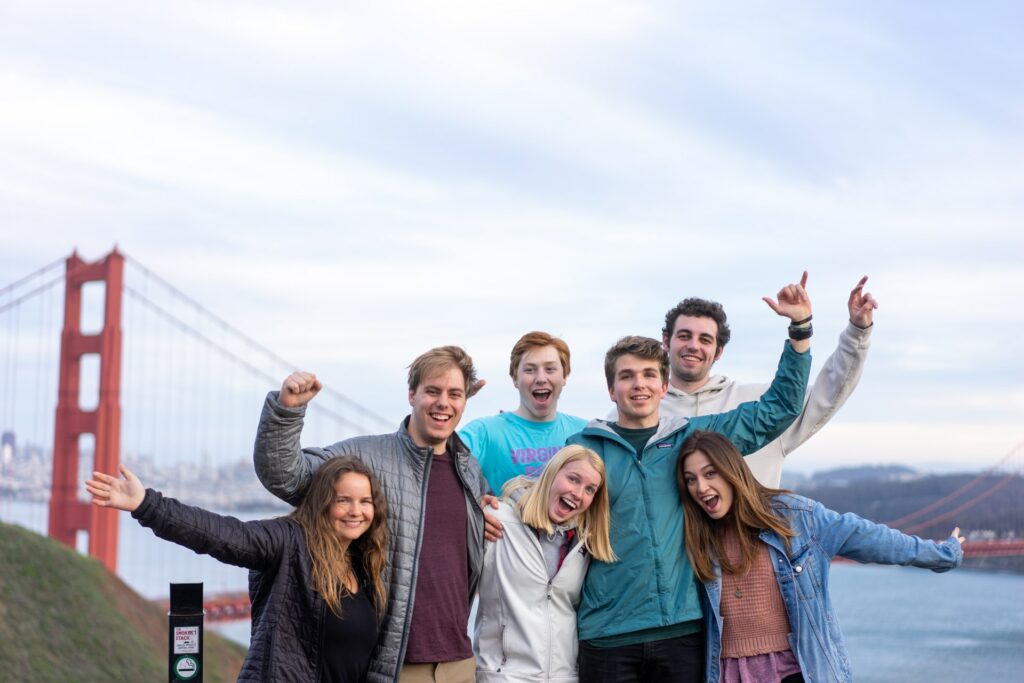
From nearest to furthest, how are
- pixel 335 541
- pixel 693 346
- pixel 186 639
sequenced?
pixel 186 639 → pixel 335 541 → pixel 693 346

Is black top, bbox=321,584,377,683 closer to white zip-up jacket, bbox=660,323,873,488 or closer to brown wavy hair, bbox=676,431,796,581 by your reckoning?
brown wavy hair, bbox=676,431,796,581

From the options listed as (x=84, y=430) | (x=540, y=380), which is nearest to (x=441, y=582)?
(x=540, y=380)

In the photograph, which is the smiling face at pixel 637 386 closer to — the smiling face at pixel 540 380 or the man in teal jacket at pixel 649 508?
the man in teal jacket at pixel 649 508

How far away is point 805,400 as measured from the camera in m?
3.27

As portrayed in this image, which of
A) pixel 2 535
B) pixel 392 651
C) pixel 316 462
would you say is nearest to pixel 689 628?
pixel 392 651

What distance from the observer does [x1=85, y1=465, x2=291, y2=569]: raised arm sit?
244 cm

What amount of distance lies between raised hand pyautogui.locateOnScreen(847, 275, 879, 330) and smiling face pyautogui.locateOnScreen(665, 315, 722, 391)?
1.64ft

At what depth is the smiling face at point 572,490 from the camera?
9.19 ft

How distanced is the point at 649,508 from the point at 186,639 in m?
1.23

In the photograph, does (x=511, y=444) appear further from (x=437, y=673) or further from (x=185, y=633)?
(x=185, y=633)

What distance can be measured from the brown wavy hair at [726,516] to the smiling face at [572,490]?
274mm

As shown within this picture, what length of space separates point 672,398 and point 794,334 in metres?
0.67

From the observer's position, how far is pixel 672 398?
3578mm

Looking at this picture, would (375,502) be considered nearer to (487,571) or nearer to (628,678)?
(487,571)
